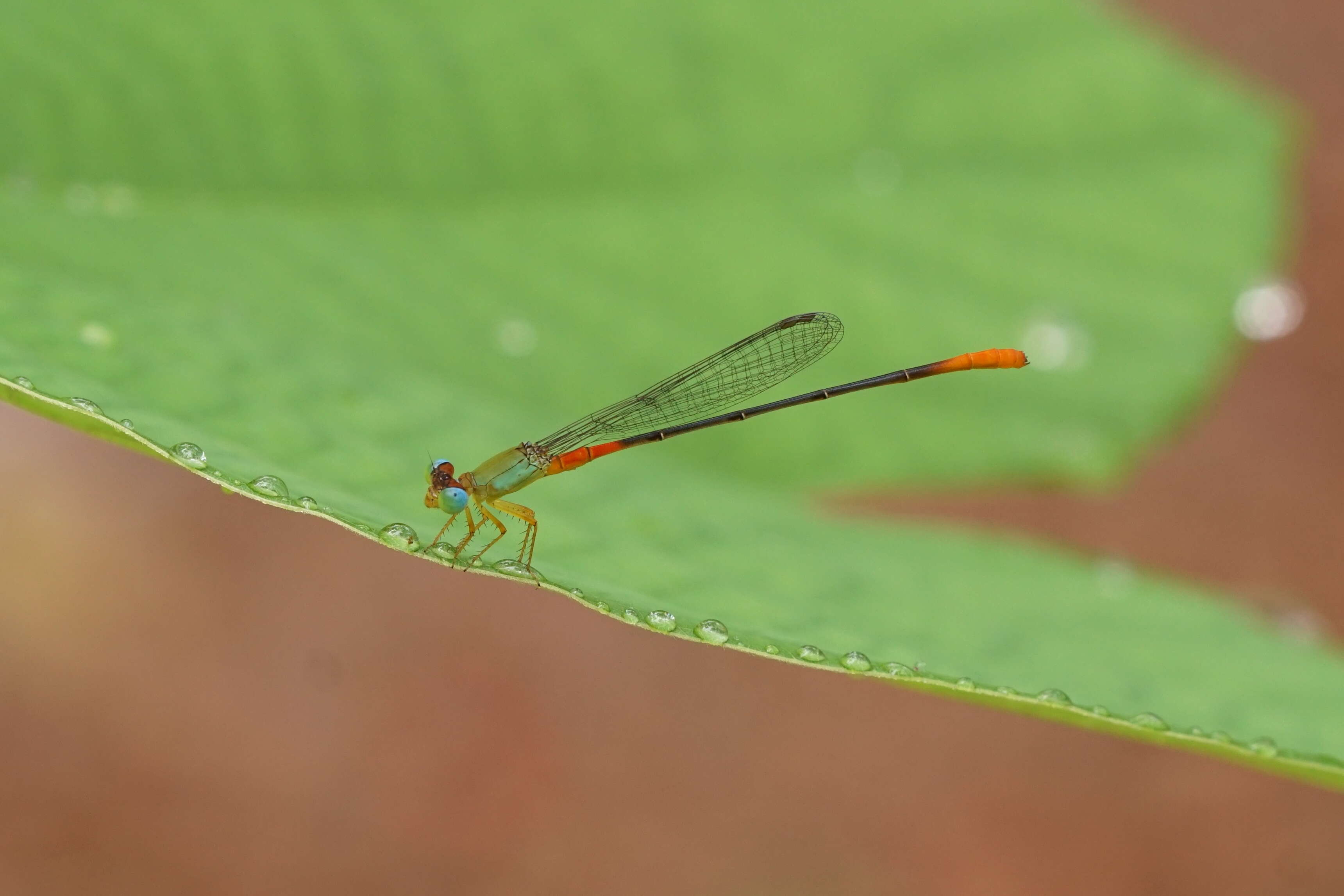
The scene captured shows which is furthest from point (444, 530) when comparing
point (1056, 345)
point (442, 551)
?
point (1056, 345)

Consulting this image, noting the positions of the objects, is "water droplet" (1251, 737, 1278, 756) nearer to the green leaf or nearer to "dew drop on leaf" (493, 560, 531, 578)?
the green leaf

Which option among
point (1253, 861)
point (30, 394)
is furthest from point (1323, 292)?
point (30, 394)

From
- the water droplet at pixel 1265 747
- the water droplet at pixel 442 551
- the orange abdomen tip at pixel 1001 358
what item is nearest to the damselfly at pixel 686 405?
the orange abdomen tip at pixel 1001 358

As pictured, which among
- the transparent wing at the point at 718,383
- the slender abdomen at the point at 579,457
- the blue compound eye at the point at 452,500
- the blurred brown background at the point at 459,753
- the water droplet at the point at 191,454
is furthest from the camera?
the blurred brown background at the point at 459,753

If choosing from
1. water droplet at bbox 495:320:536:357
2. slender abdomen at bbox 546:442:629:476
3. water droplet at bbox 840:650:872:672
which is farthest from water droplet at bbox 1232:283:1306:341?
water droplet at bbox 840:650:872:672

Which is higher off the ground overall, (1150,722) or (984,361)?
(984,361)

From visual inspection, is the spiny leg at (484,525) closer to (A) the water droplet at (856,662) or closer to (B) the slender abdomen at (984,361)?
(A) the water droplet at (856,662)

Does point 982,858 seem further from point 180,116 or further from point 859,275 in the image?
point 180,116

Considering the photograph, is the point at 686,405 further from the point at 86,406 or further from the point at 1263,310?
the point at 86,406
